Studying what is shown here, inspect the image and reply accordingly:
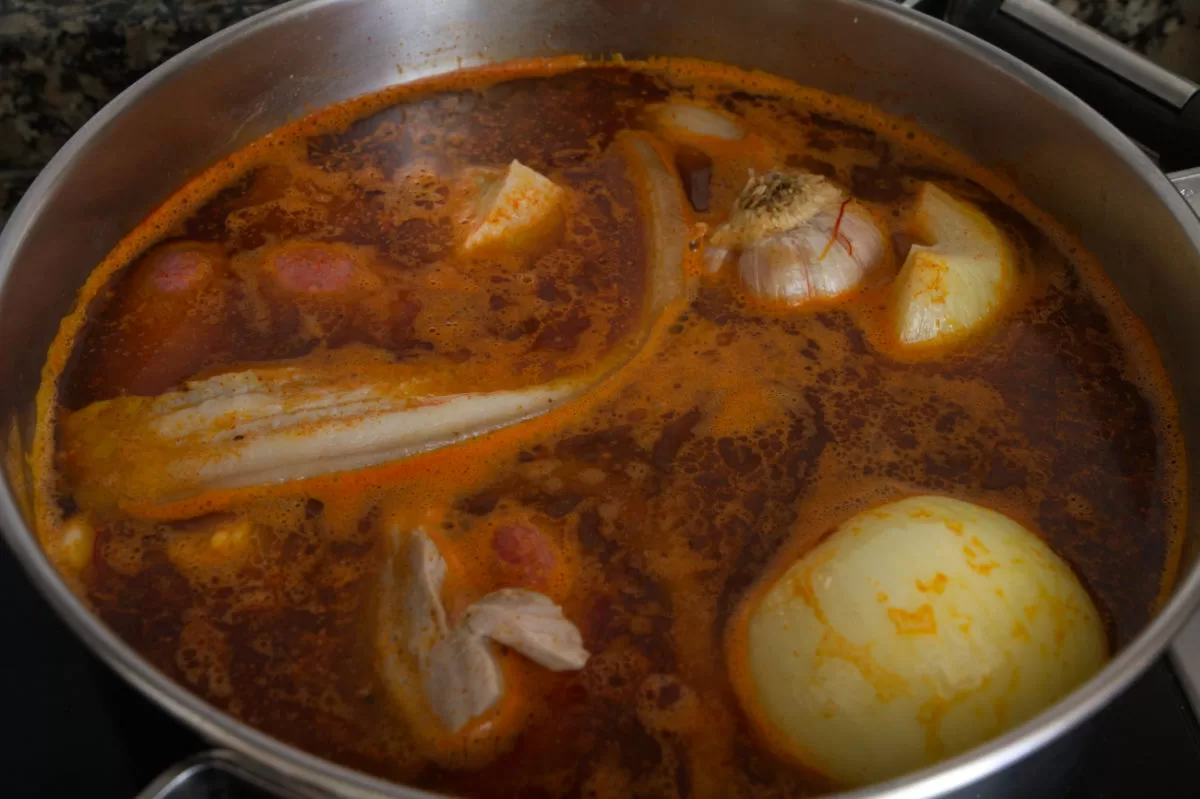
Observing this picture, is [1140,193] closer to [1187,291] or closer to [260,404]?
[1187,291]

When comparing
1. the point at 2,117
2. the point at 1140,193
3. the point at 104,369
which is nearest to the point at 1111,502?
the point at 1140,193

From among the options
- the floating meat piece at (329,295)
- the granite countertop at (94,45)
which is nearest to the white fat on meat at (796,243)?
the floating meat piece at (329,295)

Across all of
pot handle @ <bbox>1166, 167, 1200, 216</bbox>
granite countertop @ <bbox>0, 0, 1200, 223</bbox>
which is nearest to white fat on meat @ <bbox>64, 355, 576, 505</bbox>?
granite countertop @ <bbox>0, 0, 1200, 223</bbox>

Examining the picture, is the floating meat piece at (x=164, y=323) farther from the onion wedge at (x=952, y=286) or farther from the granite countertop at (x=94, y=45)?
the onion wedge at (x=952, y=286)

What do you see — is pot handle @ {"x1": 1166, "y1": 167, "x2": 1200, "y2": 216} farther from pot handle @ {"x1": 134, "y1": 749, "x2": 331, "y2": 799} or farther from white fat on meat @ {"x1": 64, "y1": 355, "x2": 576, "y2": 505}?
pot handle @ {"x1": 134, "y1": 749, "x2": 331, "y2": 799}

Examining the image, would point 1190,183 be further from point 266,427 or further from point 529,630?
point 266,427

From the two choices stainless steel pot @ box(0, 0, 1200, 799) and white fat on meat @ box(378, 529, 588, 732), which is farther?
stainless steel pot @ box(0, 0, 1200, 799)
